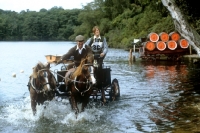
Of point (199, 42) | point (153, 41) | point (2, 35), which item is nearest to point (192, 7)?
point (199, 42)

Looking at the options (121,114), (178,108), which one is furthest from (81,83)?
(178,108)

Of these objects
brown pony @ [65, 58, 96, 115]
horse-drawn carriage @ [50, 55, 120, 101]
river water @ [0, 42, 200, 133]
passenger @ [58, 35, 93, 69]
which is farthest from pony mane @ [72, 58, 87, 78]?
river water @ [0, 42, 200, 133]

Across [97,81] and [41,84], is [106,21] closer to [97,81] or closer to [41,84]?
[97,81]

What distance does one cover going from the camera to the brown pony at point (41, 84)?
403 inches

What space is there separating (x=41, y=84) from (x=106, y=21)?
7808 centimetres

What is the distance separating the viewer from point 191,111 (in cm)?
1222

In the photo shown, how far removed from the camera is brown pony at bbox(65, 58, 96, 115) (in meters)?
10.6

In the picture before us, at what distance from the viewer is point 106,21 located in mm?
87750

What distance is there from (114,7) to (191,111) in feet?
254

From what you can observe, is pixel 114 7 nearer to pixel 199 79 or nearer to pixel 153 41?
pixel 153 41

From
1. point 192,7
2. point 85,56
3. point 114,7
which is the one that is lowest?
point 85,56

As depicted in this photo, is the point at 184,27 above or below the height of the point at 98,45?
above

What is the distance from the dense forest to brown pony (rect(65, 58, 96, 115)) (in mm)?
6318

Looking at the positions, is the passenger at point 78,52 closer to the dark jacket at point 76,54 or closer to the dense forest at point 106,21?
the dark jacket at point 76,54
